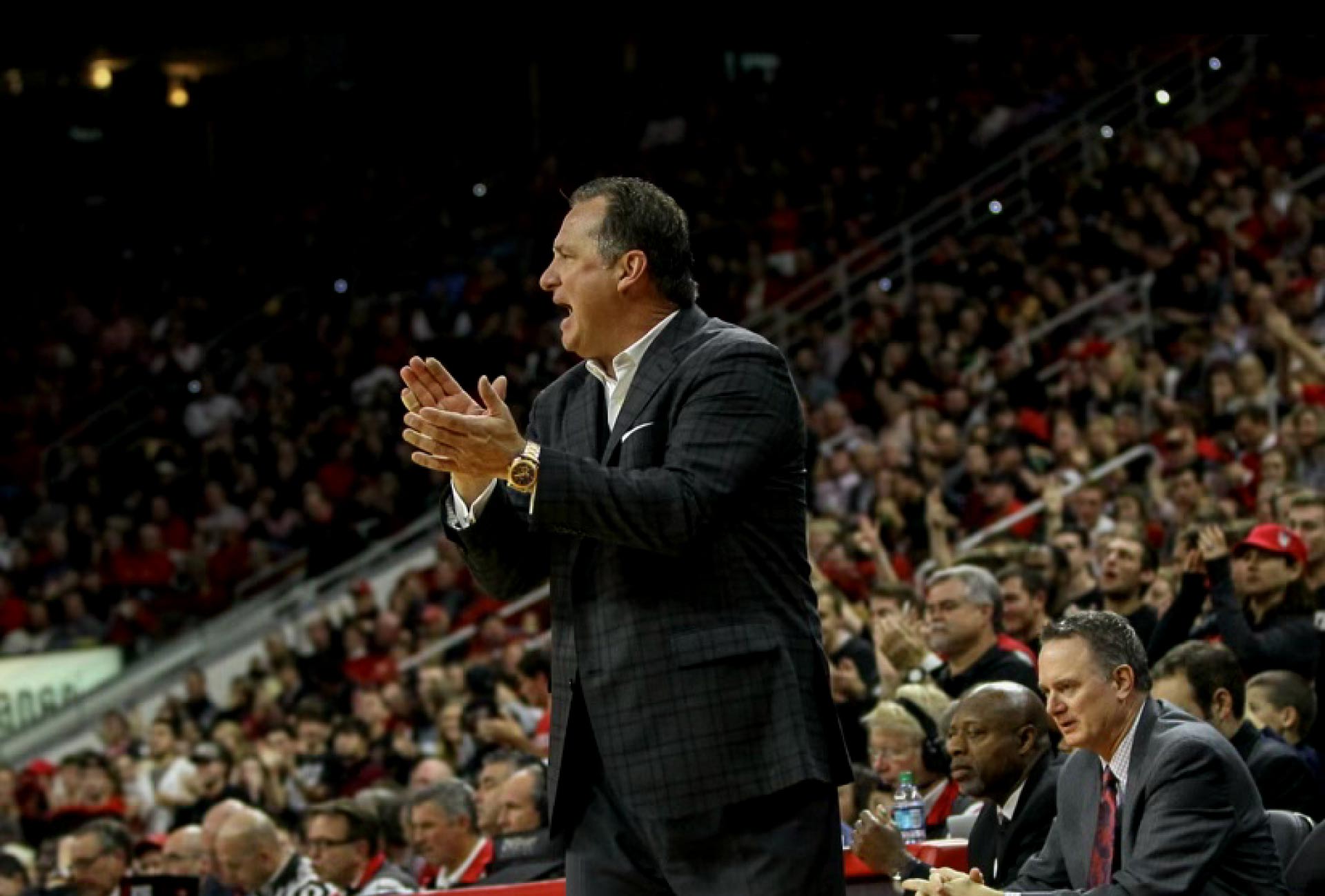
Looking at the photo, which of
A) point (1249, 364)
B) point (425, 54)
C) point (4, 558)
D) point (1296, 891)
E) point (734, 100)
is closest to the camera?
point (1296, 891)

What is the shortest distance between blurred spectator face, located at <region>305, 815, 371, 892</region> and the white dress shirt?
3873mm

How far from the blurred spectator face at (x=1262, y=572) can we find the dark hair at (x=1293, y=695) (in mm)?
487

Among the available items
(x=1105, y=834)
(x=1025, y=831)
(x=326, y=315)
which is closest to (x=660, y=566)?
(x=1105, y=834)

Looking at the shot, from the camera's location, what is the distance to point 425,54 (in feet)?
68.3

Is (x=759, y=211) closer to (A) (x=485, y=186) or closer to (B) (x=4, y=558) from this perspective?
Result: (A) (x=485, y=186)

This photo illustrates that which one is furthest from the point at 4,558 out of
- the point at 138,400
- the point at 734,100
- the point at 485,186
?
the point at 734,100

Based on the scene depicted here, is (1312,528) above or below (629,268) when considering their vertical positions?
below

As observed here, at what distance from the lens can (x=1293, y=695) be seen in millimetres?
5719

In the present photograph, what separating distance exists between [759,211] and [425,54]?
5734 millimetres

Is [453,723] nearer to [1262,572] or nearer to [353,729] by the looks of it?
[353,729]

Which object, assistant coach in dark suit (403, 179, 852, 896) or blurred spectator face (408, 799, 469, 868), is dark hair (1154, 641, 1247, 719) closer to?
assistant coach in dark suit (403, 179, 852, 896)

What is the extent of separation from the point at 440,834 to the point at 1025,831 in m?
2.50

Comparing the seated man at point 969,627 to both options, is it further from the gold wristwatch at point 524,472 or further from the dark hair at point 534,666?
the gold wristwatch at point 524,472

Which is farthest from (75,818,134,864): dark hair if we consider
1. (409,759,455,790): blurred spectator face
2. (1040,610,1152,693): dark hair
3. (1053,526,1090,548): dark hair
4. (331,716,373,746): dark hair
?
(1040,610,1152,693): dark hair
